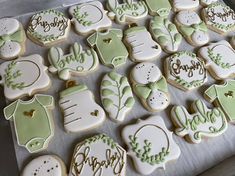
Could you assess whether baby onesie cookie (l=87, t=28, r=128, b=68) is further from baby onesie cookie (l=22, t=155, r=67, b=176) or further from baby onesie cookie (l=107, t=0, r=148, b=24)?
baby onesie cookie (l=22, t=155, r=67, b=176)

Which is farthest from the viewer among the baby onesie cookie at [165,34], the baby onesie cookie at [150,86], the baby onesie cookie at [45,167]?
the baby onesie cookie at [165,34]

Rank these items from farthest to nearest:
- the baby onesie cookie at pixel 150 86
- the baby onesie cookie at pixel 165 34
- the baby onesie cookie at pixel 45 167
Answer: the baby onesie cookie at pixel 165 34
the baby onesie cookie at pixel 150 86
the baby onesie cookie at pixel 45 167

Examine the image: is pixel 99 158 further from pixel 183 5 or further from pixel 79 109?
pixel 183 5

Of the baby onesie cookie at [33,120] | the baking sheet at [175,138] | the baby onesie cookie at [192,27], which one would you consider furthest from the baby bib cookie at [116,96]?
the baby onesie cookie at [192,27]

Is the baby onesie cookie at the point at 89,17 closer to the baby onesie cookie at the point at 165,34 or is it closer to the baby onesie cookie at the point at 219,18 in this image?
the baby onesie cookie at the point at 165,34

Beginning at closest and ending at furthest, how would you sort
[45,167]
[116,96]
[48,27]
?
[45,167] → [116,96] → [48,27]

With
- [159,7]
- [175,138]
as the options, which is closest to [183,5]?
[159,7]

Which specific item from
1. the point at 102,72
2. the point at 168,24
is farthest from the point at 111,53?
the point at 168,24
